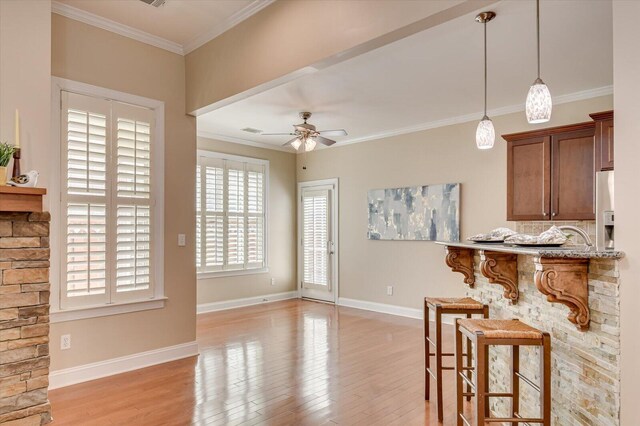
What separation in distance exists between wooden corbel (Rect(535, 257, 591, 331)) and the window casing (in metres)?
5.49

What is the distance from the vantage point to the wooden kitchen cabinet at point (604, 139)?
3.89 metres

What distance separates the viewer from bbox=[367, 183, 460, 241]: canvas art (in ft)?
19.1

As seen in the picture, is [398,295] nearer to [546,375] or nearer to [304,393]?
Result: [304,393]

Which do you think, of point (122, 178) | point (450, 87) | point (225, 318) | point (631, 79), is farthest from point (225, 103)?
point (225, 318)

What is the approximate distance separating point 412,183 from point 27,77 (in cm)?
492

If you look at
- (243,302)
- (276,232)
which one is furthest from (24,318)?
(276,232)

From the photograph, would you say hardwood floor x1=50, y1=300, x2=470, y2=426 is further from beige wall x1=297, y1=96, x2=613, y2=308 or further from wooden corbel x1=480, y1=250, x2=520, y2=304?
beige wall x1=297, y1=96, x2=613, y2=308

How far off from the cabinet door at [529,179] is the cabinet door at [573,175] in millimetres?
72

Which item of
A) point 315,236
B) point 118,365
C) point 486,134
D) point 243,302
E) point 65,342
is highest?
point 486,134

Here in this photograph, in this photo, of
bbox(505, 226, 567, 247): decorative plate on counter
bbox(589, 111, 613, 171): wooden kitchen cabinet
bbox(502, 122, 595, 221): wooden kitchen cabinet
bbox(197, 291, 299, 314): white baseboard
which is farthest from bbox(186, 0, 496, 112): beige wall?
bbox(197, 291, 299, 314): white baseboard

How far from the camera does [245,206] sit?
720 centimetres

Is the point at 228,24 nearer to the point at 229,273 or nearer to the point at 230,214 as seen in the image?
the point at 230,214

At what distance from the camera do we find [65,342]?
11.3 ft

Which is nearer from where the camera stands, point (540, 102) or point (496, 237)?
point (540, 102)
